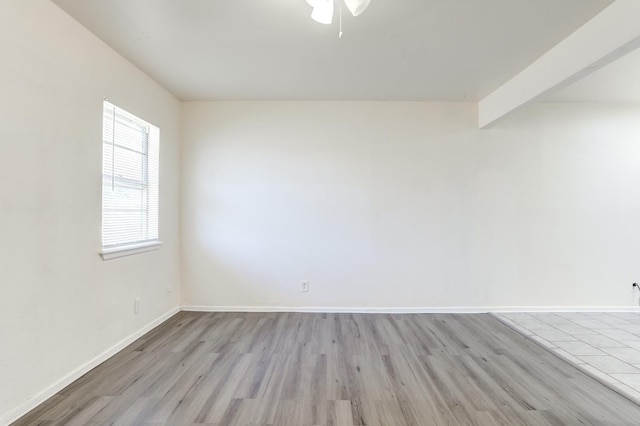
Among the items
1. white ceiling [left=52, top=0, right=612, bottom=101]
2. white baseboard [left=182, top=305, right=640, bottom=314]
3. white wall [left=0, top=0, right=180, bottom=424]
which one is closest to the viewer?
white wall [left=0, top=0, right=180, bottom=424]

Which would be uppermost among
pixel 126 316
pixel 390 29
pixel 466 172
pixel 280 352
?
pixel 390 29

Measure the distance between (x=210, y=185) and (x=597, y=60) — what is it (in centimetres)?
368

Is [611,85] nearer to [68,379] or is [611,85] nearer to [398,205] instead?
[398,205]

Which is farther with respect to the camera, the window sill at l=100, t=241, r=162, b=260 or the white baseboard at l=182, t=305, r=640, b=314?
the white baseboard at l=182, t=305, r=640, b=314

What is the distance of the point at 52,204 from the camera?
2.02 meters

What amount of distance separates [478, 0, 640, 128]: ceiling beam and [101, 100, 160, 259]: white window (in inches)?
142

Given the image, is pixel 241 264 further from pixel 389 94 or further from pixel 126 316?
pixel 389 94

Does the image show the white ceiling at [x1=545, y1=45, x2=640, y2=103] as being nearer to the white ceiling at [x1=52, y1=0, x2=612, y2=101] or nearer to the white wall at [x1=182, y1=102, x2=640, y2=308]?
the white wall at [x1=182, y1=102, x2=640, y2=308]

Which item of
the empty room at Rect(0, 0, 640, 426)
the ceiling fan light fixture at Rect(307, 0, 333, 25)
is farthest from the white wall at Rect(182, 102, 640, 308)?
the ceiling fan light fixture at Rect(307, 0, 333, 25)

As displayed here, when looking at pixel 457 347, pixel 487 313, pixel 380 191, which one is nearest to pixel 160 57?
pixel 380 191

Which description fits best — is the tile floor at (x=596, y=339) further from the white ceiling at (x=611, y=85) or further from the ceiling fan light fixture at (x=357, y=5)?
the ceiling fan light fixture at (x=357, y=5)

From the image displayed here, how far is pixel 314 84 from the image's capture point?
324 cm

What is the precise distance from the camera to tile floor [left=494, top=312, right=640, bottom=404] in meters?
2.29

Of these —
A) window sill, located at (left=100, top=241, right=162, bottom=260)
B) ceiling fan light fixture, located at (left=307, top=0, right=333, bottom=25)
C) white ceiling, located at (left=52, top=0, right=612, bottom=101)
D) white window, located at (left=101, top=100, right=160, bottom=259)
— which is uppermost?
white ceiling, located at (left=52, top=0, right=612, bottom=101)
